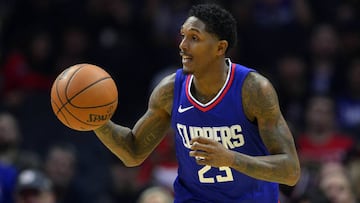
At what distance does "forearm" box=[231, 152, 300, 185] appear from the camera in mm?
5395

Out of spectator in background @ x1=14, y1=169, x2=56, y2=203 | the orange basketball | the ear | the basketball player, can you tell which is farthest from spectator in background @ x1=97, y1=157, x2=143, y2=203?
the ear

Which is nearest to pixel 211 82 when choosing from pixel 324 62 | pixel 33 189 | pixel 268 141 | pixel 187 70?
pixel 187 70

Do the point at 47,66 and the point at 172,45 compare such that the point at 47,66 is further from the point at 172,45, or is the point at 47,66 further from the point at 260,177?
the point at 260,177

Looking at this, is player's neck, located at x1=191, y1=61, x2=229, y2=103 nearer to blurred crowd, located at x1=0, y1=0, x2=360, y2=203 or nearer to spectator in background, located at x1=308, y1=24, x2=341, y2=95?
blurred crowd, located at x1=0, y1=0, x2=360, y2=203

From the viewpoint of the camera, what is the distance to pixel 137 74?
11.7m

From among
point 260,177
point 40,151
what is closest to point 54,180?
point 40,151

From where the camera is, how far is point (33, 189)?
819 cm

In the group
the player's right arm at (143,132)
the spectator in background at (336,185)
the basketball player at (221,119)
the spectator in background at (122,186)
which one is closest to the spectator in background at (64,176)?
the spectator in background at (122,186)

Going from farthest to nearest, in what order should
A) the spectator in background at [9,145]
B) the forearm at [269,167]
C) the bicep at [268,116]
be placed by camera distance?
the spectator in background at [9,145], the bicep at [268,116], the forearm at [269,167]

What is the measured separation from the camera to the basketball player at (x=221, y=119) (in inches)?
227

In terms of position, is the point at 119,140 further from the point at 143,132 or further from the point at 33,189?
the point at 33,189

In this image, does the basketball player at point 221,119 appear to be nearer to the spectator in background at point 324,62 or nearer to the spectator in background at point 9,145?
the spectator in background at point 9,145

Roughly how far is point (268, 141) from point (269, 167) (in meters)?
0.25

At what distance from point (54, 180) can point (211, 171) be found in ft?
14.4
